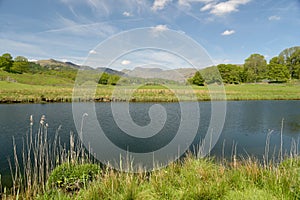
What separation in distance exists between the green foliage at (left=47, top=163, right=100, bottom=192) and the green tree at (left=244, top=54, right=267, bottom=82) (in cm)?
7404

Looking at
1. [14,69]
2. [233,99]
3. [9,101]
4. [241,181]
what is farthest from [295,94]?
[14,69]

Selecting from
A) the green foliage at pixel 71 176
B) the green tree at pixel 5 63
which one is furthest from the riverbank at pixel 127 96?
the green tree at pixel 5 63

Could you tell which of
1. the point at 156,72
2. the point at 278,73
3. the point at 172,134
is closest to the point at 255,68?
the point at 278,73

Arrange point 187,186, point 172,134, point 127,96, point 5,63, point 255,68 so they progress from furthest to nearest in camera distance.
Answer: point 255,68, point 5,63, point 127,96, point 172,134, point 187,186

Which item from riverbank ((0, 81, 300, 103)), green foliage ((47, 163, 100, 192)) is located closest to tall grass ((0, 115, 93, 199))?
green foliage ((47, 163, 100, 192))

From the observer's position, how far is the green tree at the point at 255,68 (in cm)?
7119

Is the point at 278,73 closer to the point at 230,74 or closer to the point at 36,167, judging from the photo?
the point at 230,74

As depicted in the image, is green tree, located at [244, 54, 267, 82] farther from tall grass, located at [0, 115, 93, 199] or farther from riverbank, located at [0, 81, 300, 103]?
tall grass, located at [0, 115, 93, 199]

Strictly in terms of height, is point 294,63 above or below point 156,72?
above

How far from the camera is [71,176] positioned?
5914mm

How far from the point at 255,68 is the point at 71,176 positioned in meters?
80.3

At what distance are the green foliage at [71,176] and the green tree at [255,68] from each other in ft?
243

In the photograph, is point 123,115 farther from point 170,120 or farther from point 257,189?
point 257,189

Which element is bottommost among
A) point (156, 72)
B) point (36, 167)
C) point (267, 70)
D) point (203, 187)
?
point (203, 187)
